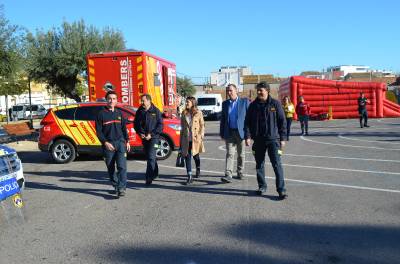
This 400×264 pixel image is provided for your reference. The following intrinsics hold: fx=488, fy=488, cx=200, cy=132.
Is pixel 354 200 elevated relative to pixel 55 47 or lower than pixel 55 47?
lower

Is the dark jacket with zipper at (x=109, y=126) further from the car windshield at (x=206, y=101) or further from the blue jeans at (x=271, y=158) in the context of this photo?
the car windshield at (x=206, y=101)

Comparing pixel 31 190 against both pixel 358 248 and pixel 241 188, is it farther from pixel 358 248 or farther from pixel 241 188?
pixel 358 248

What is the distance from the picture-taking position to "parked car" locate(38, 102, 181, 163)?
13.1 m

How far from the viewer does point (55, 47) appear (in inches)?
1133

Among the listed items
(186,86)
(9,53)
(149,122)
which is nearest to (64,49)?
(9,53)

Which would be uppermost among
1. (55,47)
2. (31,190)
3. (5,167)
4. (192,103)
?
(55,47)

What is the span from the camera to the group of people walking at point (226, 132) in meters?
7.64

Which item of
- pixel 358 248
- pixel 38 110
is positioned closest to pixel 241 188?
pixel 358 248

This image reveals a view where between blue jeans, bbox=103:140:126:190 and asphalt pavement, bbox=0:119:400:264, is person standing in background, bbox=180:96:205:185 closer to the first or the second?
asphalt pavement, bbox=0:119:400:264

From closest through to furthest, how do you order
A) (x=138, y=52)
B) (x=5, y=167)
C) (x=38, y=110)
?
(x=5, y=167) → (x=138, y=52) → (x=38, y=110)

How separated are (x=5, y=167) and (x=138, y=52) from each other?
8.73 metres

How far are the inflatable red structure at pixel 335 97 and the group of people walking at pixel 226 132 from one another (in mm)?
22133

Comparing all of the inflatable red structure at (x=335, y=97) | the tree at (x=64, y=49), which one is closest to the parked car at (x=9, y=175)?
the tree at (x=64, y=49)

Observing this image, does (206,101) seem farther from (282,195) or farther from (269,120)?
(282,195)
